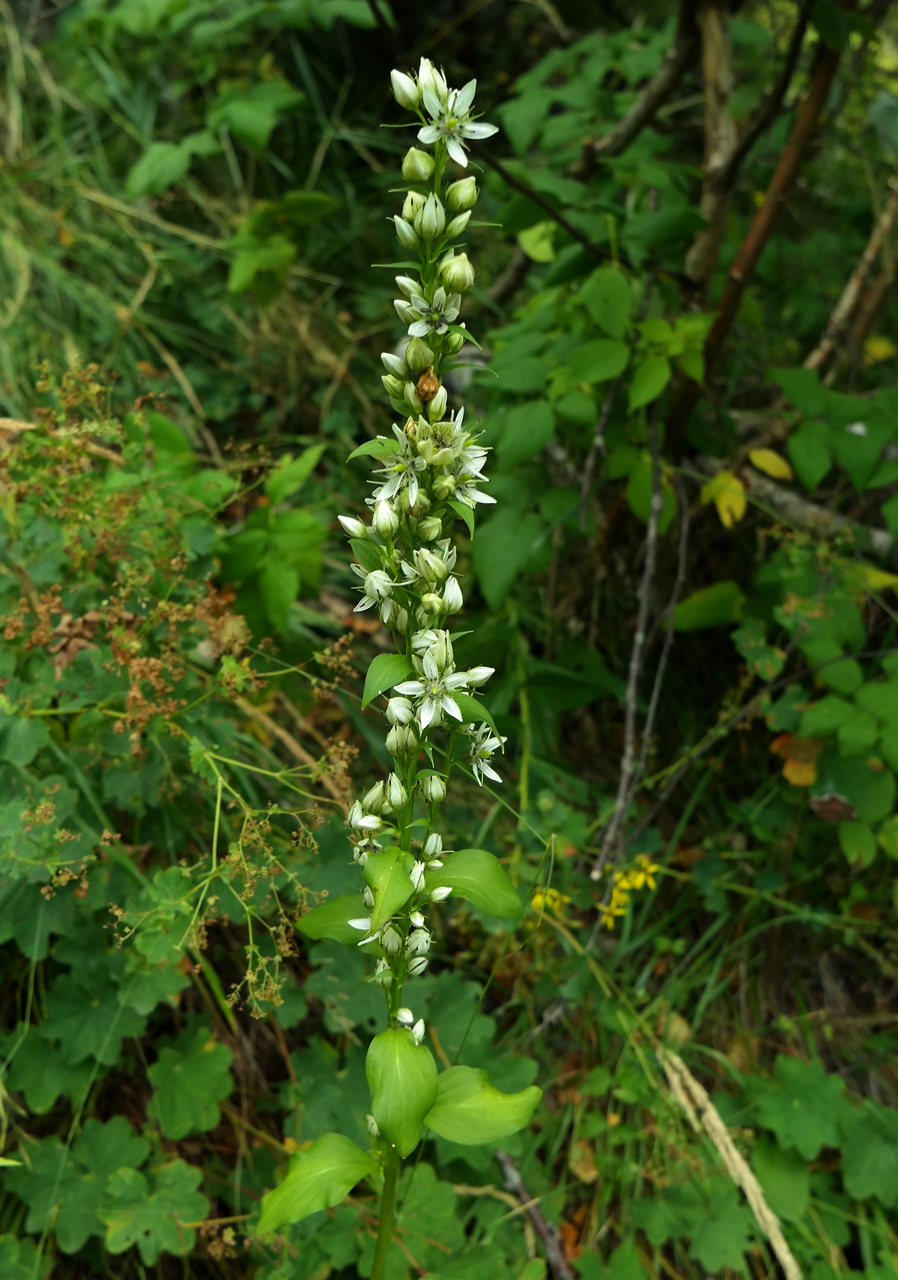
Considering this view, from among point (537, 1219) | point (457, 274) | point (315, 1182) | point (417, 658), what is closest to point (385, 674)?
point (417, 658)

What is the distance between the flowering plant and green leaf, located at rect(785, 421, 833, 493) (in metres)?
1.30

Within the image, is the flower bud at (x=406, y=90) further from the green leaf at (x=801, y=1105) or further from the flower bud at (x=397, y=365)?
the green leaf at (x=801, y=1105)

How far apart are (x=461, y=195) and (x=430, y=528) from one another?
364mm

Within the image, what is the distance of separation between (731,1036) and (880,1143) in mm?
381

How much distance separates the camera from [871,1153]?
6.62ft

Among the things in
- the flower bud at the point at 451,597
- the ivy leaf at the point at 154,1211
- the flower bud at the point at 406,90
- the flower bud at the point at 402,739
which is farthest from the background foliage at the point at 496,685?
the flower bud at the point at 406,90

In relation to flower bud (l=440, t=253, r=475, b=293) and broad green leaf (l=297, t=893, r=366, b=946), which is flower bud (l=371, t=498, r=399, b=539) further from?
broad green leaf (l=297, t=893, r=366, b=946)

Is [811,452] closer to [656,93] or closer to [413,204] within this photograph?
[656,93]

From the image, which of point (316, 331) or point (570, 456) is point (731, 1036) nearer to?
point (570, 456)

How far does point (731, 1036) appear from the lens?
2297 mm

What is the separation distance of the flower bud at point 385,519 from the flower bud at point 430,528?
3cm

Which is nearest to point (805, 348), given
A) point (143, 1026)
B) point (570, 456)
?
point (570, 456)

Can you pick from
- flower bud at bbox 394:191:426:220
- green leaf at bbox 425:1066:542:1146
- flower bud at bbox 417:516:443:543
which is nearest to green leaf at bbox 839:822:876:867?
green leaf at bbox 425:1066:542:1146

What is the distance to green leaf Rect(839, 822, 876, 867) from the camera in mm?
2111
